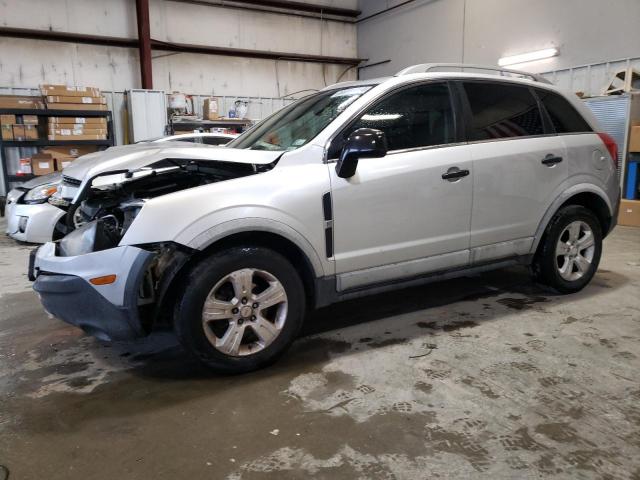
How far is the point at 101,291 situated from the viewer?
2.16 m

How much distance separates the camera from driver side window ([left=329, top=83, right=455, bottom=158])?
8.89ft

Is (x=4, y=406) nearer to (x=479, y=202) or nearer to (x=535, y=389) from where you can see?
(x=535, y=389)

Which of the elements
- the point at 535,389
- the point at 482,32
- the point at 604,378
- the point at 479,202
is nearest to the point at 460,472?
the point at 535,389

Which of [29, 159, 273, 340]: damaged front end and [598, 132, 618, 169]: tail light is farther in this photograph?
[598, 132, 618, 169]: tail light

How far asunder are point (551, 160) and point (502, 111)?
1.58ft

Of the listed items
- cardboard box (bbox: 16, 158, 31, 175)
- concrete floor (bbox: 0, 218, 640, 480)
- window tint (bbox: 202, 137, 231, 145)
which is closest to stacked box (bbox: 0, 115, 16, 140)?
cardboard box (bbox: 16, 158, 31, 175)

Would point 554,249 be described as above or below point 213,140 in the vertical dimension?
below

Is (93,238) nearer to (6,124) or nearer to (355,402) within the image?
(355,402)

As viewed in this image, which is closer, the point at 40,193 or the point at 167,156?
the point at 167,156

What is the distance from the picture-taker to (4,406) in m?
2.20

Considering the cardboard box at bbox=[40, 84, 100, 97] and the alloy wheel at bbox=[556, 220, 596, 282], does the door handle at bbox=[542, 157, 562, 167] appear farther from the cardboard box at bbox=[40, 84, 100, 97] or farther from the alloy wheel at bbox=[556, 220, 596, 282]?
the cardboard box at bbox=[40, 84, 100, 97]

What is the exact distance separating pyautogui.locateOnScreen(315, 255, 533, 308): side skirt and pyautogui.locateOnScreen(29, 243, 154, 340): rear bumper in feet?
2.93

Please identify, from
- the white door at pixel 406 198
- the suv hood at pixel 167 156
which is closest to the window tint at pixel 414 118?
the white door at pixel 406 198

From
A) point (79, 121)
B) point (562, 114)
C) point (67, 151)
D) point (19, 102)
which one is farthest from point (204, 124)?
point (562, 114)
